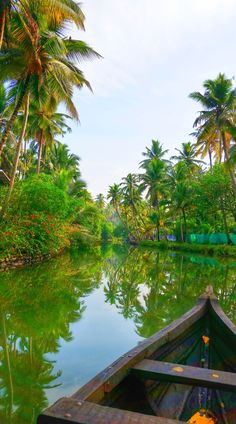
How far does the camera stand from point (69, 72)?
35.6ft

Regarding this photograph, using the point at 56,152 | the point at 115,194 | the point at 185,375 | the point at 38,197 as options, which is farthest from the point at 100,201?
the point at 185,375

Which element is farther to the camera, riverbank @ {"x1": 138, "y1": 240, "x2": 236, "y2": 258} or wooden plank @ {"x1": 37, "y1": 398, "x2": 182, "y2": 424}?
riverbank @ {"x1": 138, "y1": 240, "x2": 236, "y2": 258}

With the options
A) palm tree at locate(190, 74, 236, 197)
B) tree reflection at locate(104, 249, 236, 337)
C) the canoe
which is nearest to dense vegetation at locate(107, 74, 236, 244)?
palm tree at locate(190, 74, 236, 197)

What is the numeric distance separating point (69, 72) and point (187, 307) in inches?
334

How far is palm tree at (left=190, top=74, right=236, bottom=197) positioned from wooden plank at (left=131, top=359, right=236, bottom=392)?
20.1 meters

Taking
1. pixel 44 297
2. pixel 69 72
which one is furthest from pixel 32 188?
pixel 44 297

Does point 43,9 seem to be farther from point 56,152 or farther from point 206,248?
point 56,152

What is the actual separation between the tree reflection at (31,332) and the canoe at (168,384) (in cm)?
101

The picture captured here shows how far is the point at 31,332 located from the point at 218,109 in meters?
21.2

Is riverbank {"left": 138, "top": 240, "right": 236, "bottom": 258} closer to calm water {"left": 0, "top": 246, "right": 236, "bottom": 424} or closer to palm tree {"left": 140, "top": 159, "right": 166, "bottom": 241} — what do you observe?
palm tree {"left": 140, "top": 159, "right": 166, "bottom": 241}

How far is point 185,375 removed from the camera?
2172mm

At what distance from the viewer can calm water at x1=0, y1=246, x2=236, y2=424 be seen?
3307 mm

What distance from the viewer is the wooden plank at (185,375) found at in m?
2.07

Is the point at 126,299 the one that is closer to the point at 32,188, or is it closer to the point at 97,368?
the point at 97,368
